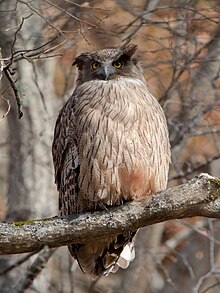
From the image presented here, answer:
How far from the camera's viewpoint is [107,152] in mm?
6160

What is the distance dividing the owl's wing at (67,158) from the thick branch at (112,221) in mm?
730

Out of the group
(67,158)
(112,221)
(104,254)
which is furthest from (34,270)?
(112,221)

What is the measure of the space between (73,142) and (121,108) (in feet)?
1.33

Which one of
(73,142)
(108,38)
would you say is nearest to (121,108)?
(73,142)

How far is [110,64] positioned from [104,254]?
1370mm

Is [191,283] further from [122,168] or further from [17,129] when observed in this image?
[122,168]

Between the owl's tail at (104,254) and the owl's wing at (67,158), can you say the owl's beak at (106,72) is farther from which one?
the owl's tail at (104,254)

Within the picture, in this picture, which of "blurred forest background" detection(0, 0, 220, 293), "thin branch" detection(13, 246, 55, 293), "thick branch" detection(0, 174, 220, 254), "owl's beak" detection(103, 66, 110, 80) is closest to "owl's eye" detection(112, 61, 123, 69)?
"owl's beak" detection(103, 66, 110, 80)

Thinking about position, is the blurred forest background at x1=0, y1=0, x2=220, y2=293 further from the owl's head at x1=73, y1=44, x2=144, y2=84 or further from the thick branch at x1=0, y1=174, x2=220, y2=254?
the thick branch at x1=0, y1=174, x2=220, y2=254

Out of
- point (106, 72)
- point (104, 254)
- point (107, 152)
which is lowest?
point (104, 254)

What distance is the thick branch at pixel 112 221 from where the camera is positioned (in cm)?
548

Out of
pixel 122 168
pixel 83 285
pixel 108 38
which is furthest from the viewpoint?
pixel 83 285

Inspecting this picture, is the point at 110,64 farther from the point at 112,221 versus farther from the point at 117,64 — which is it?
the point at 112,221

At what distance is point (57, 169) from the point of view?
6.69 meters
